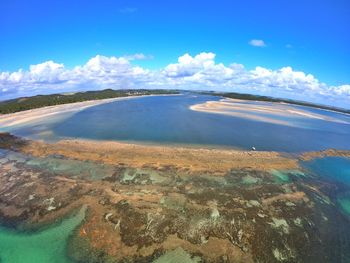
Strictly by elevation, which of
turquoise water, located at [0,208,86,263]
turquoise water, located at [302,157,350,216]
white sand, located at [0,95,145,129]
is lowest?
turquoise water, located at [0,208,86,263]

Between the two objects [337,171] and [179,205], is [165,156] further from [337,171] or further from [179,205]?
[337,171]

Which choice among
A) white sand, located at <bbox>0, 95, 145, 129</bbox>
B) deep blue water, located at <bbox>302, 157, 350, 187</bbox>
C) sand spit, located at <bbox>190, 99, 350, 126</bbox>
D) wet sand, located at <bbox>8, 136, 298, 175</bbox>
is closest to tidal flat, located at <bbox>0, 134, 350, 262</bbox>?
wet sand, located at <bbox>8, 136, 298, 175</bbox>

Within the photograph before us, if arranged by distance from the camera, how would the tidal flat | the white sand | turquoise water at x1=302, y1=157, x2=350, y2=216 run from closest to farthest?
the tidal flat < turquoise water at x1=302, y1=157, x2=350, y2=216 < the white sand

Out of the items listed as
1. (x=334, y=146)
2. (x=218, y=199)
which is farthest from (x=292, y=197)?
(x=334, y=146)

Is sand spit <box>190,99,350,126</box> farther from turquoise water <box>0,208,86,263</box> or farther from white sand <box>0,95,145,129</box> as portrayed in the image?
turquoise water <box>0,208,86,263</box>

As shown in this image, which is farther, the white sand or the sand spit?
the sand spit
